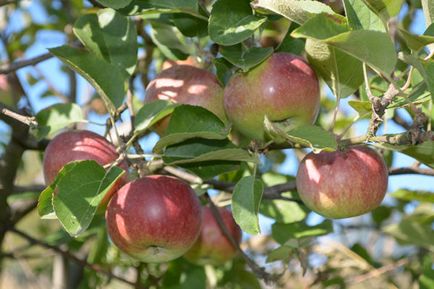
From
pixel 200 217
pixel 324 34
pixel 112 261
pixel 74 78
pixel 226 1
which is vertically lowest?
pixel 112 261

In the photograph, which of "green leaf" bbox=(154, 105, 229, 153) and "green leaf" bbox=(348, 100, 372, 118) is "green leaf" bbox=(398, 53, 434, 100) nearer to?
"green leaf" bbox=(348, 100, 372, 118)

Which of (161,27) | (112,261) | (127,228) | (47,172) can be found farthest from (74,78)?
(127,228)

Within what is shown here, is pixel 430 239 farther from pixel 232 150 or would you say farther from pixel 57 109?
pixel 57 109

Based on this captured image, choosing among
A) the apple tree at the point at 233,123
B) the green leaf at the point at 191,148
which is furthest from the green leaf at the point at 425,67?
the green leaf at the point at 191,148

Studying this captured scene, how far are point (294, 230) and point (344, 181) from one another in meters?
0.48

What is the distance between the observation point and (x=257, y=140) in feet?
3.86

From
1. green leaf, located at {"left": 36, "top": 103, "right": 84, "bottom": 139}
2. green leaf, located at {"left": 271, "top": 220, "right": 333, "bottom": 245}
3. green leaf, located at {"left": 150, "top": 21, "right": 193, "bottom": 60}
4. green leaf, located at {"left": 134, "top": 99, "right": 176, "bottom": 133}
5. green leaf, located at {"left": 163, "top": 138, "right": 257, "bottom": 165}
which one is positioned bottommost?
green leaf, located at {"left": 271, "top": 220, "right": 333, "bottom": 245}

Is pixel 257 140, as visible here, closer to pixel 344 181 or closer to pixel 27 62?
pixel 344 181

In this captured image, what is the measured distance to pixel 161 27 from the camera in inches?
57.3

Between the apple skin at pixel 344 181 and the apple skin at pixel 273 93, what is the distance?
90mm

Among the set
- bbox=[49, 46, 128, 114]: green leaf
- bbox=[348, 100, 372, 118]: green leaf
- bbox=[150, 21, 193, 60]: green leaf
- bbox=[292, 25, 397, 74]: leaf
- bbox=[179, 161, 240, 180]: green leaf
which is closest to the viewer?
bbox=[292, 25, 397, 74]: leaf

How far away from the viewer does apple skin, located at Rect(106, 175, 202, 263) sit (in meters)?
1.10

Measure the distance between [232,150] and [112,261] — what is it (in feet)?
3.17

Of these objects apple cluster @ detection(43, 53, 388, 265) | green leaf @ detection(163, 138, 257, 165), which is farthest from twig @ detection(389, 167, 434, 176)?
green leaf @ detection(163, 138, 257, 165)
